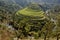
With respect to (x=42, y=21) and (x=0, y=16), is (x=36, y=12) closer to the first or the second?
(x=42, y=21)

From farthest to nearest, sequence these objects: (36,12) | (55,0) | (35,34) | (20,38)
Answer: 1. (55,0)
2. (36,12)
3. (35,34)
4. (20,38)

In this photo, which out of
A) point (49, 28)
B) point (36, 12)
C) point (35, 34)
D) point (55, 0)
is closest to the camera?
point (49, 28)

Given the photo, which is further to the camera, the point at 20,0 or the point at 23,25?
the point at 20,0

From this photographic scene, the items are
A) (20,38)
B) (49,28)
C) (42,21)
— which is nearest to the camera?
(49,28)

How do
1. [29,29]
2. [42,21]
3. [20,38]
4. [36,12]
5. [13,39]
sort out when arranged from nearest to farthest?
1. [13,39]
2. [20,38]
3. [29,29]
4. [42,21]
5. [36,12]

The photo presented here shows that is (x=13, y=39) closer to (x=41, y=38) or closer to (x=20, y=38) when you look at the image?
(x=20, y=38)

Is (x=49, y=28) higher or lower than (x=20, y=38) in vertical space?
higher

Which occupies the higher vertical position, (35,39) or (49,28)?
(49,28)

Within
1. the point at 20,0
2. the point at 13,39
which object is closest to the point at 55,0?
the point at 20,0

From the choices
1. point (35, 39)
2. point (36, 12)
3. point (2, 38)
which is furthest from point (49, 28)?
point (36, 12)
